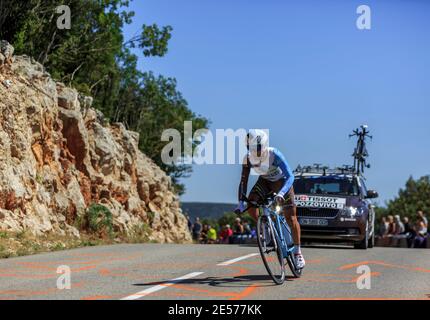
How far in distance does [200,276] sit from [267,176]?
1.73 metres

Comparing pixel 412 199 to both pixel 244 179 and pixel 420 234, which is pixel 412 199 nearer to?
pixel 420 234

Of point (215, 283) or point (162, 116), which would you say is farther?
point (162, 116)

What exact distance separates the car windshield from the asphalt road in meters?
3.55

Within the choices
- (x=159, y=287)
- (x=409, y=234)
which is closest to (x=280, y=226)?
(x=159, y=287)

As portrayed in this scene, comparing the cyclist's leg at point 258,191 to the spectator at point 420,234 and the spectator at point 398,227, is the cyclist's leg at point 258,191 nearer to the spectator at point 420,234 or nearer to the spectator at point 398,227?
the spectator at point 420,234

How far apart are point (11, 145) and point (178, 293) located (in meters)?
12.9

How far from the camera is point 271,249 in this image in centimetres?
1056

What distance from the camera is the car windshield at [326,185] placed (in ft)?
65.5

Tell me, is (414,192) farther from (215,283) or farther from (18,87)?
(215,283)

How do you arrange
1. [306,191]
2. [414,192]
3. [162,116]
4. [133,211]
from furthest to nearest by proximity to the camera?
[414,192], [162,116], [133,211], [306,191]

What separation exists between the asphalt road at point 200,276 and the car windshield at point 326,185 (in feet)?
11.7

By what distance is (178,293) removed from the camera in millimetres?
9500
